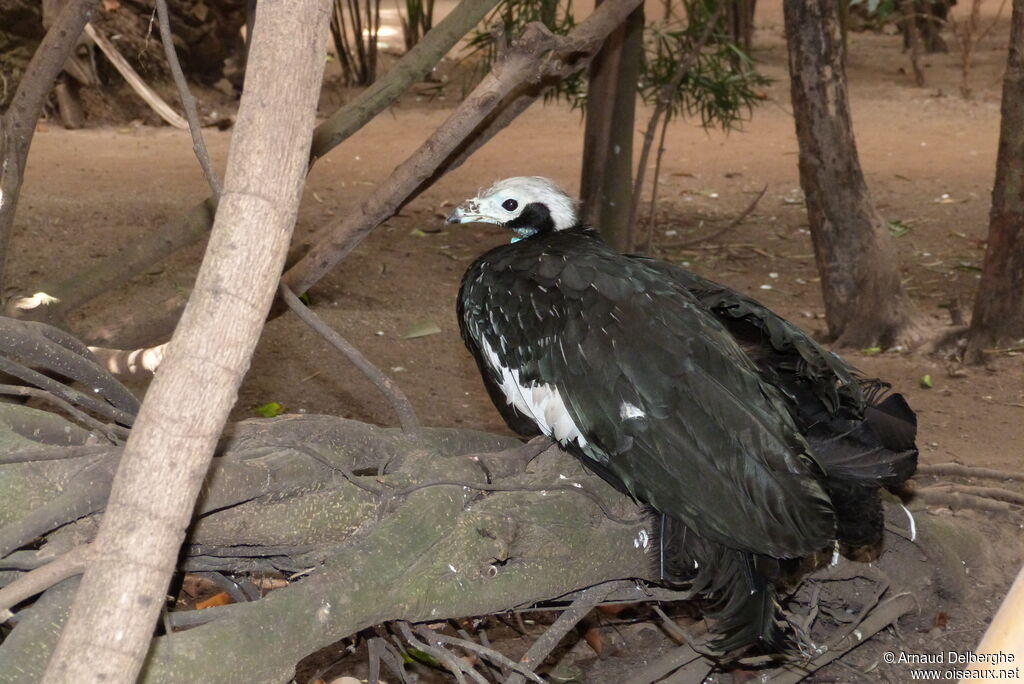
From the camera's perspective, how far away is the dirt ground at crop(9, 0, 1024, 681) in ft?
13.9

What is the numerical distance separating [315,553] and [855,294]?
3.71 meters

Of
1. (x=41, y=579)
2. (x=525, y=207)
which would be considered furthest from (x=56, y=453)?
(x=525, y=207)

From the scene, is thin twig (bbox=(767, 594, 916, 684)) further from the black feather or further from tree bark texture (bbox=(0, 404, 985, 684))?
tree bark texture (bbox=(0, 404, 985, 684))

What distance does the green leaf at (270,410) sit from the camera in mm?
3875

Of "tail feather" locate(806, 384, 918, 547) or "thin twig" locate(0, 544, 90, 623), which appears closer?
"thin twig" locate(0, 544, 90, 623)

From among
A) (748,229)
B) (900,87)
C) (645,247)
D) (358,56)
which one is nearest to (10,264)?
(645,247)

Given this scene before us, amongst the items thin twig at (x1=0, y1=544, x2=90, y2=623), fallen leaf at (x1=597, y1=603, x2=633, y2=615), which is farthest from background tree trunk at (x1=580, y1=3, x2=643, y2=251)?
thin twig at (x1=0, y1=544, x2=90, y2=623)

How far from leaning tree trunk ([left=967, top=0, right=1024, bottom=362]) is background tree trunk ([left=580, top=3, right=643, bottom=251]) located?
1.65 meters

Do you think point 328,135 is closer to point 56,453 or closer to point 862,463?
point 56,453

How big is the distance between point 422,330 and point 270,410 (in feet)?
3.63

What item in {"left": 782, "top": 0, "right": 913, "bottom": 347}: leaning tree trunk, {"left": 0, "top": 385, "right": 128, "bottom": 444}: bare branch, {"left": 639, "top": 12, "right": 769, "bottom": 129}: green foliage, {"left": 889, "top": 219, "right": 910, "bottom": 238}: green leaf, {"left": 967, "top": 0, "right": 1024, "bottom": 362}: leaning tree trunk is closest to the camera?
{"left": 0, "top": 385, "right": 128, "bottom": 444}: bare branch

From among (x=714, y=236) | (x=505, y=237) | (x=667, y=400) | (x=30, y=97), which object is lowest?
(x=505, y=237)

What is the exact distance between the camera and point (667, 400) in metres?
2.27

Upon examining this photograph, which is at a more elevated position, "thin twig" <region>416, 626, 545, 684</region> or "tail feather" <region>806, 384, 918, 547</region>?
"tail feather" <region>806, 384, 918, 547</region>
